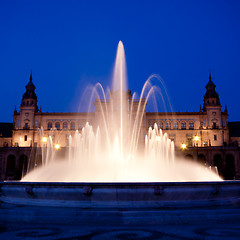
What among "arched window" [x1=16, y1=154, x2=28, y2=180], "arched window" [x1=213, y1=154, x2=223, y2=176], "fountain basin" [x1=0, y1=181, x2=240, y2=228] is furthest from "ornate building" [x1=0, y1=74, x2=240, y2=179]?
"fountain basin" [x1=0, y1=181, x2=240, y2=228]

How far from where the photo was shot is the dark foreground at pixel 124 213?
304 inches

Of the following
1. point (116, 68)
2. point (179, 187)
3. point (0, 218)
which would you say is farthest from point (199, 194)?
point (116, 68)

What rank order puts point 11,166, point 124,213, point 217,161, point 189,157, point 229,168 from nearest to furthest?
point 124,213
point 229,168
point 189,157
point 217,161
point 11,166

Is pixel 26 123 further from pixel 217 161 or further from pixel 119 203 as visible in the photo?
pixel 119 203

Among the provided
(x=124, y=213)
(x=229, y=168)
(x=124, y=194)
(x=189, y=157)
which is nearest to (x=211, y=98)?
(x=189, y=157)

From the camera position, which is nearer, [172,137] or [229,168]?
[229,168]

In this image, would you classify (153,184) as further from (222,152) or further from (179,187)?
(222,152)

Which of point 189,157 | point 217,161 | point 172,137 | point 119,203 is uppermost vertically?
point 172,137

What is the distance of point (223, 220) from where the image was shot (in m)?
9.48

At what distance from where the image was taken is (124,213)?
9.55m

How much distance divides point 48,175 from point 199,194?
31.3 feet

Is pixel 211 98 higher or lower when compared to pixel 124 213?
higher

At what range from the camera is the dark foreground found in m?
7.71

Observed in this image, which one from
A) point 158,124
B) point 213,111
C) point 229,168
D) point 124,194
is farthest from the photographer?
point 158,124
